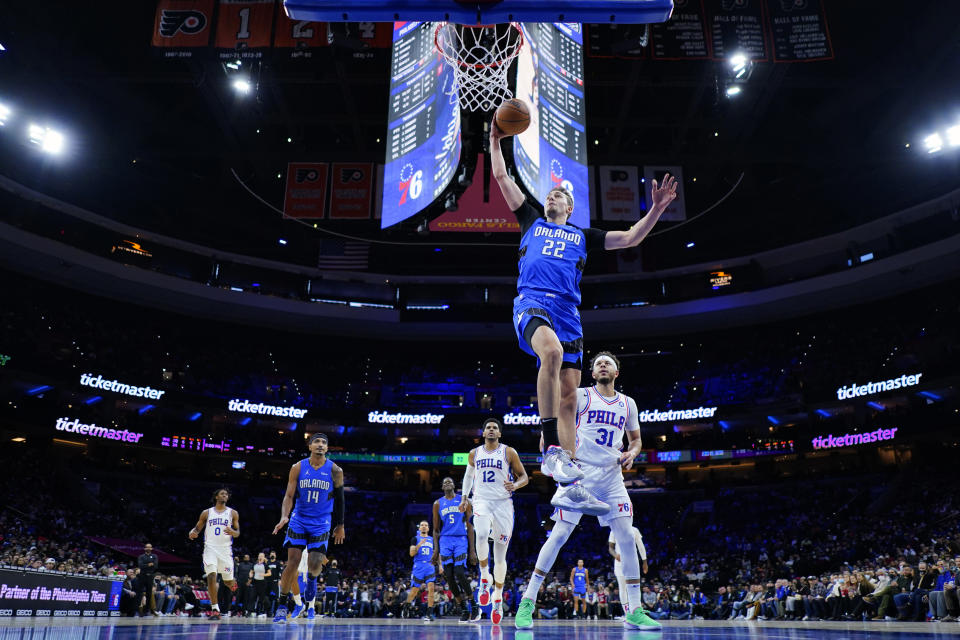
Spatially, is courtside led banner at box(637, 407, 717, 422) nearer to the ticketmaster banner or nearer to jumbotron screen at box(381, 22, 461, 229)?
jumbotron screen at box(381, 22, 461, 229)

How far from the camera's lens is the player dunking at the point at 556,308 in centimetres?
533

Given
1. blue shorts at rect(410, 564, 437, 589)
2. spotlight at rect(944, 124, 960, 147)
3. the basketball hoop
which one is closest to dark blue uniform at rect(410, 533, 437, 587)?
blue shorts at rect(410, 564, 437, 589)

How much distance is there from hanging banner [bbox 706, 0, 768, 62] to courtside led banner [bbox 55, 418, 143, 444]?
27.5 m

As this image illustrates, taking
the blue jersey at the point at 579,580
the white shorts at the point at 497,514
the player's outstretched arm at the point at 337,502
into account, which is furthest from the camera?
the blue jersey at the point at 579,580

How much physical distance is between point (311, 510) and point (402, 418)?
26.5 meters

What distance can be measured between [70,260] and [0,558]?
43.7 feet

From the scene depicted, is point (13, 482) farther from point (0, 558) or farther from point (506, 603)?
point (506, 603)

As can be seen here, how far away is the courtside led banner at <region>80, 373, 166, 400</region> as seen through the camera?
2902 centimetres

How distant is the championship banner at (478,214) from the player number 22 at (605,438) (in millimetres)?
10619

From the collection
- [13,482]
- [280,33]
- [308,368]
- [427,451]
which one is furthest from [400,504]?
[280,33]

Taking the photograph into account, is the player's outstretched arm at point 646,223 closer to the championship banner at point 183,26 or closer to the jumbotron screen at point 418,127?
the jumbotron screen at point 418,127

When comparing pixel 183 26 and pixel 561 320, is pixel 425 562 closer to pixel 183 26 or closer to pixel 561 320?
pixel 561 320

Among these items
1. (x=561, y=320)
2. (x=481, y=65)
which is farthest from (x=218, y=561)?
(x=561, y=320)

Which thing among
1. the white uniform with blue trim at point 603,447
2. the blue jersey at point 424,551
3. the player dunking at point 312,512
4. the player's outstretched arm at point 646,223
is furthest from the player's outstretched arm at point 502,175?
the blue jersey at point 424,551
